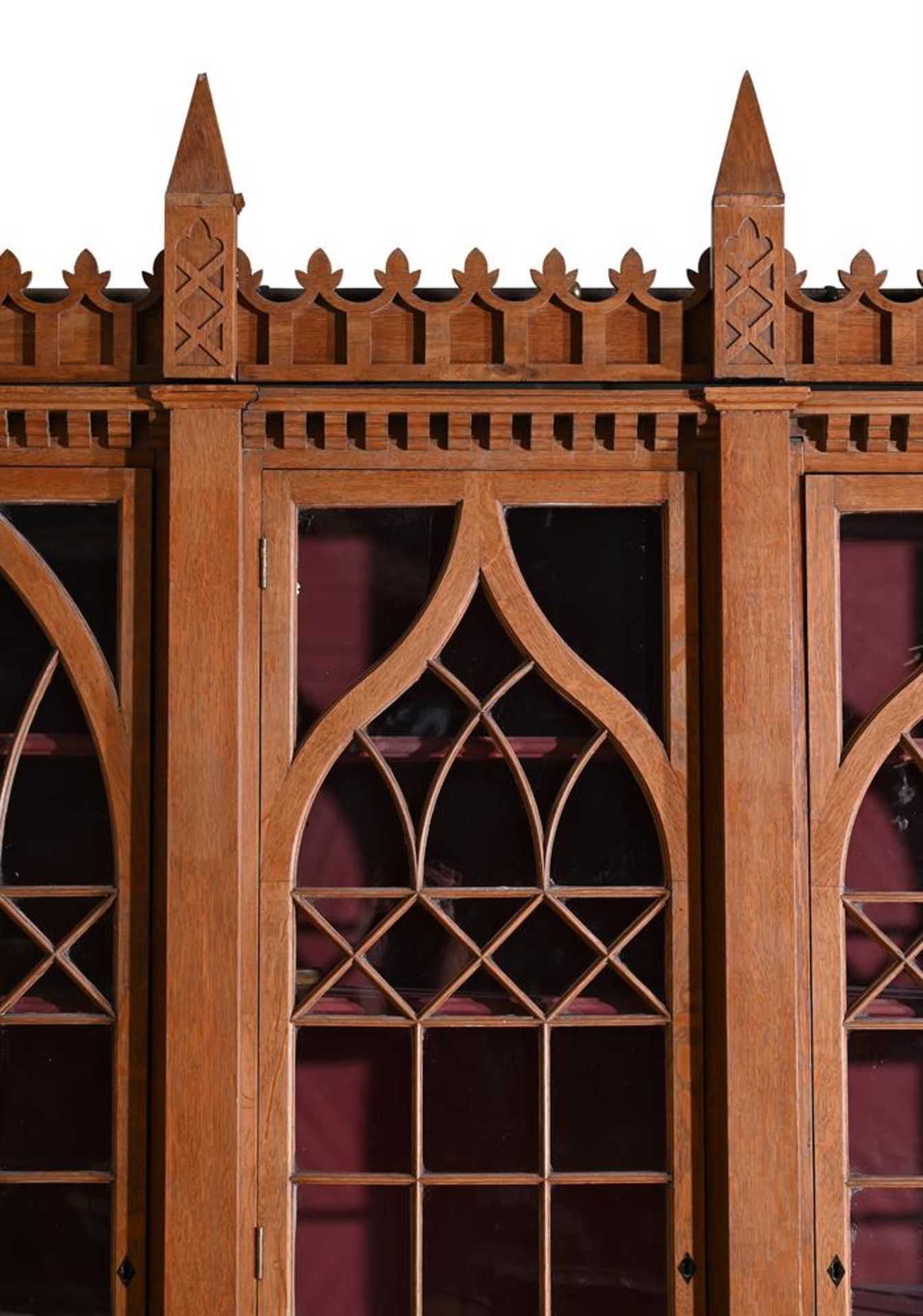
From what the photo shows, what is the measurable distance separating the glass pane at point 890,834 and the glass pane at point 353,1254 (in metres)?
0.86

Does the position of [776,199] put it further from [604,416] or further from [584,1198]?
[584,1198]

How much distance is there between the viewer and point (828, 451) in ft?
7.57

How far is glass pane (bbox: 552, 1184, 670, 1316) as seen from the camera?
2.25 m

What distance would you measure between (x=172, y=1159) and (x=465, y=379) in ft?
4.06

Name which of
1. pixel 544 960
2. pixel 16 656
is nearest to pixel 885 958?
pixel 544 960

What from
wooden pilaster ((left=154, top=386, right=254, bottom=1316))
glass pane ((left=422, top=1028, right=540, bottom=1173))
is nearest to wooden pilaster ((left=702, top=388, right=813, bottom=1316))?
glass pane ((left=422, top=1028, right=540, bottom=1173))

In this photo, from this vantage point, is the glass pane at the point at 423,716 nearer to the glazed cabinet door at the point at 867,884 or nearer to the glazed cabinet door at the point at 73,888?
the glazed cabinet door at the point at 73,888

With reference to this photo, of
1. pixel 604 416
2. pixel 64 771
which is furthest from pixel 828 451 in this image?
pixel 64 771

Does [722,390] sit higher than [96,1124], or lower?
higher

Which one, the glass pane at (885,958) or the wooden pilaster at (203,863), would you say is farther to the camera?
the glass pane at (885,958)

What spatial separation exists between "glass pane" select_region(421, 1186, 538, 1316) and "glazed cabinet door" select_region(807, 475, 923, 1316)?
1.46 feet

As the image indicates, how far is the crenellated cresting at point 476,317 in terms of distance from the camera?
226cm

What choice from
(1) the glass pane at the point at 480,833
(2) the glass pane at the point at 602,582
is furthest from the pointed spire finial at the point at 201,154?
(1) the glass pane at the point at 480,833

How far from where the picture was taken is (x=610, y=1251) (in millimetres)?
2250
